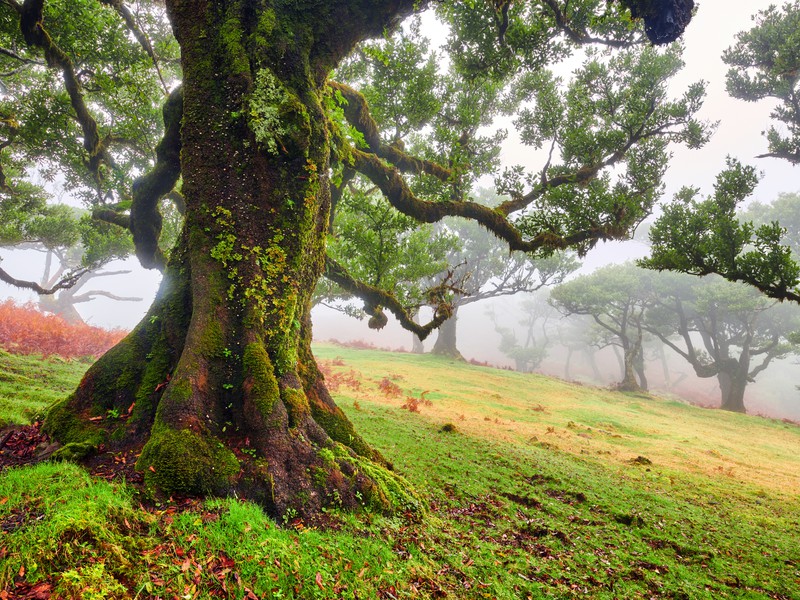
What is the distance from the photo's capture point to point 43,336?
16156 millimetres

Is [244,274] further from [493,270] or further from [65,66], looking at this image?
[493,270]

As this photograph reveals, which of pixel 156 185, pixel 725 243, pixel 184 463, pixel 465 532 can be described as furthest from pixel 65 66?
pixel 725 243

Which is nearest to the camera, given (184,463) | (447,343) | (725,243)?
(184,463)

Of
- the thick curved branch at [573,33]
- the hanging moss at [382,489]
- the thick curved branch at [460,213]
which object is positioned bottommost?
the hanging moss at [382,489]

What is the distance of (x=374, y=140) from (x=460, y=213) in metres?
2.64

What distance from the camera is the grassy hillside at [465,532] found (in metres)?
2.54

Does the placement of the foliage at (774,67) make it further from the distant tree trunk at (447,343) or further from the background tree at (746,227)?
the distant tree trunk at (447,343)

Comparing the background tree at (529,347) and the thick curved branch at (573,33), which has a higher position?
the thick curved branch at (573,33)

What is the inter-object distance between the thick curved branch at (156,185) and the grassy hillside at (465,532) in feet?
12.6

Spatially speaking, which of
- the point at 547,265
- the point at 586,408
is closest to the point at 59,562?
the point at 586,408

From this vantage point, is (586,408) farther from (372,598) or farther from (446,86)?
(372,598)

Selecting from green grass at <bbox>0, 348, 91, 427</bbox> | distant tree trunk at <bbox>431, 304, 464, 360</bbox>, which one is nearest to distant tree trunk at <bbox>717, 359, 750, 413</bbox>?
distant tree trunk at <bbox>431, 304, 464, 360</bbox>

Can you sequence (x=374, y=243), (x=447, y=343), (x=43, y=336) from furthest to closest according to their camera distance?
(x=447, y=343)
(x=43, y=336)
(x=374, y=243)

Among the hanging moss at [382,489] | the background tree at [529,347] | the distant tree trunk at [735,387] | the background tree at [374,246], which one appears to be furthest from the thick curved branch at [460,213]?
the background tree at [529,347]
